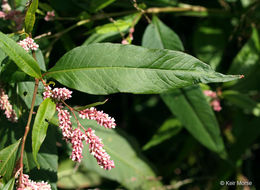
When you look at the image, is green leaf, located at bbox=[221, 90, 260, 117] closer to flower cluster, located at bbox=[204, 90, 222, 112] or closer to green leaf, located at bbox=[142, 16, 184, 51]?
flower cluster, located at bbox=[204, 90, 222, 112]

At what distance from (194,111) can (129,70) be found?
673 millimetres

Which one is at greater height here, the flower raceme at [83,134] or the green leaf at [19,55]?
the green leaf at [19,55]

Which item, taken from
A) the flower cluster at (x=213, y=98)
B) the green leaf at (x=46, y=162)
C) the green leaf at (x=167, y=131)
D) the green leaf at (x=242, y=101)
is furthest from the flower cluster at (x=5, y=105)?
the green leaf at (x=242, y=101)

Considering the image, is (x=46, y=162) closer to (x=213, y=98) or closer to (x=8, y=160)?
(x=8, y=160)

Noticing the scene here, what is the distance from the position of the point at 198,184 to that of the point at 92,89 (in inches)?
68.1

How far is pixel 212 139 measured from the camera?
1.69m

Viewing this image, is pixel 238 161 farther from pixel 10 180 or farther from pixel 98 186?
pixel 10 180

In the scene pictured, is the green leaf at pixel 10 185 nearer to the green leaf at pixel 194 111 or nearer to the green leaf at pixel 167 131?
the green leaf at pixel 194 111

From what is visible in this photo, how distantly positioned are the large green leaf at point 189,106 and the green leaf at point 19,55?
2.28 ft

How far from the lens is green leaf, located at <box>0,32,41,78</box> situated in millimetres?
1002

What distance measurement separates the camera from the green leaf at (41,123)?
3.23 feet

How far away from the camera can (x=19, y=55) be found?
1.04m

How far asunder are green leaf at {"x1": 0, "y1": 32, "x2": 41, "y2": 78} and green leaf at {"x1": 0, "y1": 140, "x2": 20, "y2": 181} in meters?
0.28

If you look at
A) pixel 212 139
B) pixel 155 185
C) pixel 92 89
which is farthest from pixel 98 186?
pixel 92 89
